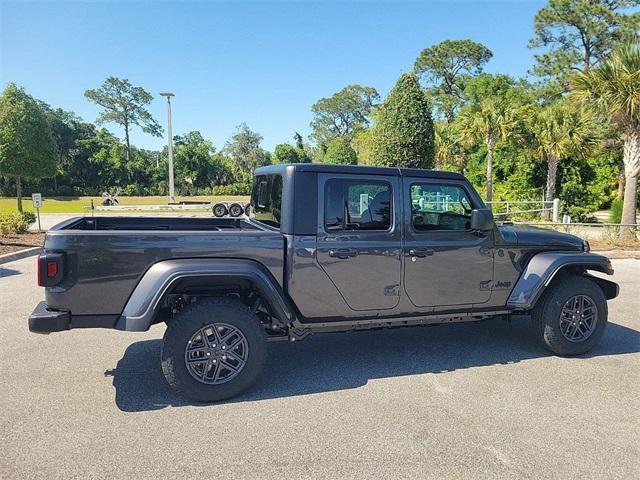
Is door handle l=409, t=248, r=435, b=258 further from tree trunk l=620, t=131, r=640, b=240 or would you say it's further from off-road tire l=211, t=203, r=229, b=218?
off-road tire l=211, t=203, r=229, b=218

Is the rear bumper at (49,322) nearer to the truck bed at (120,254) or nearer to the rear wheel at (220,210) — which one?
the truck bed at (120,254)

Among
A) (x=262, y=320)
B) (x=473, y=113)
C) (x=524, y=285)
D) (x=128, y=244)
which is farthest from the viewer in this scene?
(x=473, y=113)

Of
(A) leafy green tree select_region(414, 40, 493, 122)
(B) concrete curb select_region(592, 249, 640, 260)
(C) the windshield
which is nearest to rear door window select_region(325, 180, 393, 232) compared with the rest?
(C) the windshield

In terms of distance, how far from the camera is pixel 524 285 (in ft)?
14.1

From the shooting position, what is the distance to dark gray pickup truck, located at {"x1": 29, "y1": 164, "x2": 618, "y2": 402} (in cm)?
327

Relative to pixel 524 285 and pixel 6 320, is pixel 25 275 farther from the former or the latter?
pixel 524 285

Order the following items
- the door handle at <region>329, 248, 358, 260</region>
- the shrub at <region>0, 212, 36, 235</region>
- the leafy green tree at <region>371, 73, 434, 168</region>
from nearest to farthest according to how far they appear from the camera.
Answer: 1. the door handle at <region>329, 248, 358, 260</region>
2. the shrub at <region>0, 212, 36, 235</region>
3. the leafy green tree at <region>371, 73, 434, 168</region>

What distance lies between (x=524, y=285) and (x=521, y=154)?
2138 cm

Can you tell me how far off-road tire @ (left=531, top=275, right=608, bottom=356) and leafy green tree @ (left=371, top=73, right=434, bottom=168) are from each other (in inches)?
Answer: 396

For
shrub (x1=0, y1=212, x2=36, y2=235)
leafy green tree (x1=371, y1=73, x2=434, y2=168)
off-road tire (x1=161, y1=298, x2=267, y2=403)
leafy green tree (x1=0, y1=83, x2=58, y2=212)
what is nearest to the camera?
off-road tire (x1=161, y1=298, x2=267, y2=403)

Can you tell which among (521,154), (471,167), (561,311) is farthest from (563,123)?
(561,311)

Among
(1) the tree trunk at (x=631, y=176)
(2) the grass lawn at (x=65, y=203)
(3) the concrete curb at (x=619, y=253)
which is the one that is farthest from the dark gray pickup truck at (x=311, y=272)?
(2) the grass lawn at (x=65, y=203)

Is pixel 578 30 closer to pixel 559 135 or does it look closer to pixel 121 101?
pixel 559 135

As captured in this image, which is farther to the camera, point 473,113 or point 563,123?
point 473,113
